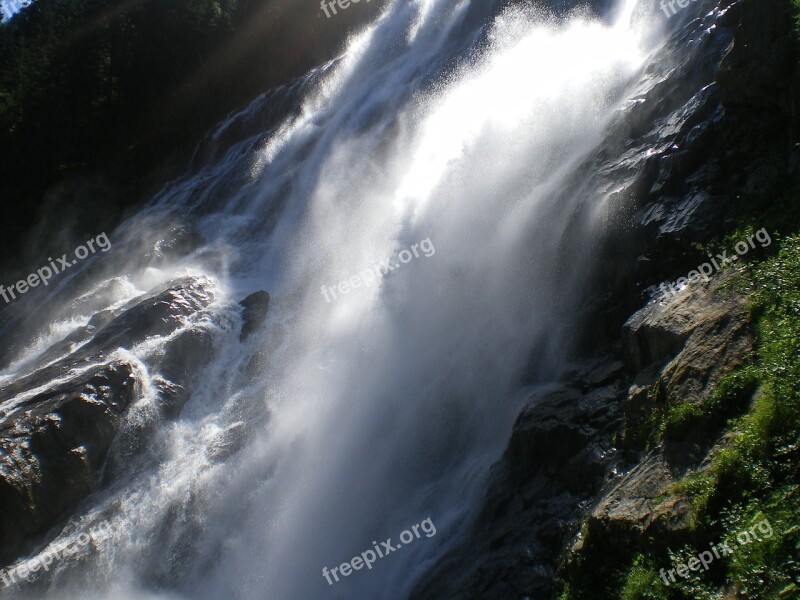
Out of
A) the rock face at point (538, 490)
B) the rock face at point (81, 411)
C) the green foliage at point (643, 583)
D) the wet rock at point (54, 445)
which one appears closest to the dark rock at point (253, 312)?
the rock face at point (81, 411)

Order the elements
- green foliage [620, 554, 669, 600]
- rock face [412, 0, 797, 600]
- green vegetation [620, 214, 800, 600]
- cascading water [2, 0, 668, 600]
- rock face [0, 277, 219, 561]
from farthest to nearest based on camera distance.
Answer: rock face [0, 277, 219, 561] < cascading water [2, 0, 668, 600] < rock face [412, 0, 797, 600] < green foliage [620, 554, 669, 600] < green vegetation [620, 214, 800, 600]

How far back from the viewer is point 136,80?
122 ft

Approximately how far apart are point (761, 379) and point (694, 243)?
3.35m

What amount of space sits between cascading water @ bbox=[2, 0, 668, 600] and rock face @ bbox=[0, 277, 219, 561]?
0.35m

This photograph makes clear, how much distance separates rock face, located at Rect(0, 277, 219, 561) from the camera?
12.4 m

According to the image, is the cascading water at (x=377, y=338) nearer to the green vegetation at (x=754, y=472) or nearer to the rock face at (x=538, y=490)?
the rock face at (x=538, y=490)

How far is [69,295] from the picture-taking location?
20.8m

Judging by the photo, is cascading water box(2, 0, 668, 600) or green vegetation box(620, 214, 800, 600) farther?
cascading water box(2, 0, 668, 600)

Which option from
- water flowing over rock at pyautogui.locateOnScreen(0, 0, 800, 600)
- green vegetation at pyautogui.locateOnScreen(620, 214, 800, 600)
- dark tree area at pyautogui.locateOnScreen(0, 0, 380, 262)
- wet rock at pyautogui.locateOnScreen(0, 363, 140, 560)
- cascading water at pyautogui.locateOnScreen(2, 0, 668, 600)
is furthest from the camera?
dark tree area at pyautogui.locateOnScreen(0, 0, 380, 262)

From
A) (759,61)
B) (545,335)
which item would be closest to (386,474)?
(545,335)

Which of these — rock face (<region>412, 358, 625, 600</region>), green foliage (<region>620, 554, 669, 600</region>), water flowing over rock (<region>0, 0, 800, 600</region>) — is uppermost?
water flowing over rock (<region>0, 0, 800, 600</region>)

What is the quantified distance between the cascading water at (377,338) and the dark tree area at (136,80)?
621 inches

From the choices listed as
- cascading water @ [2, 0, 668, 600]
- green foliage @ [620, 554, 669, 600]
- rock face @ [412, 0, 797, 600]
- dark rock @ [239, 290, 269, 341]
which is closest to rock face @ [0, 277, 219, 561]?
cascading water @ [2, 0, 668, 600]

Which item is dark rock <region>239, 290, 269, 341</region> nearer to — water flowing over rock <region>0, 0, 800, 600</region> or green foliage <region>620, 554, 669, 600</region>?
water flowing over rock <region>0, 0, 800, 600</region>
